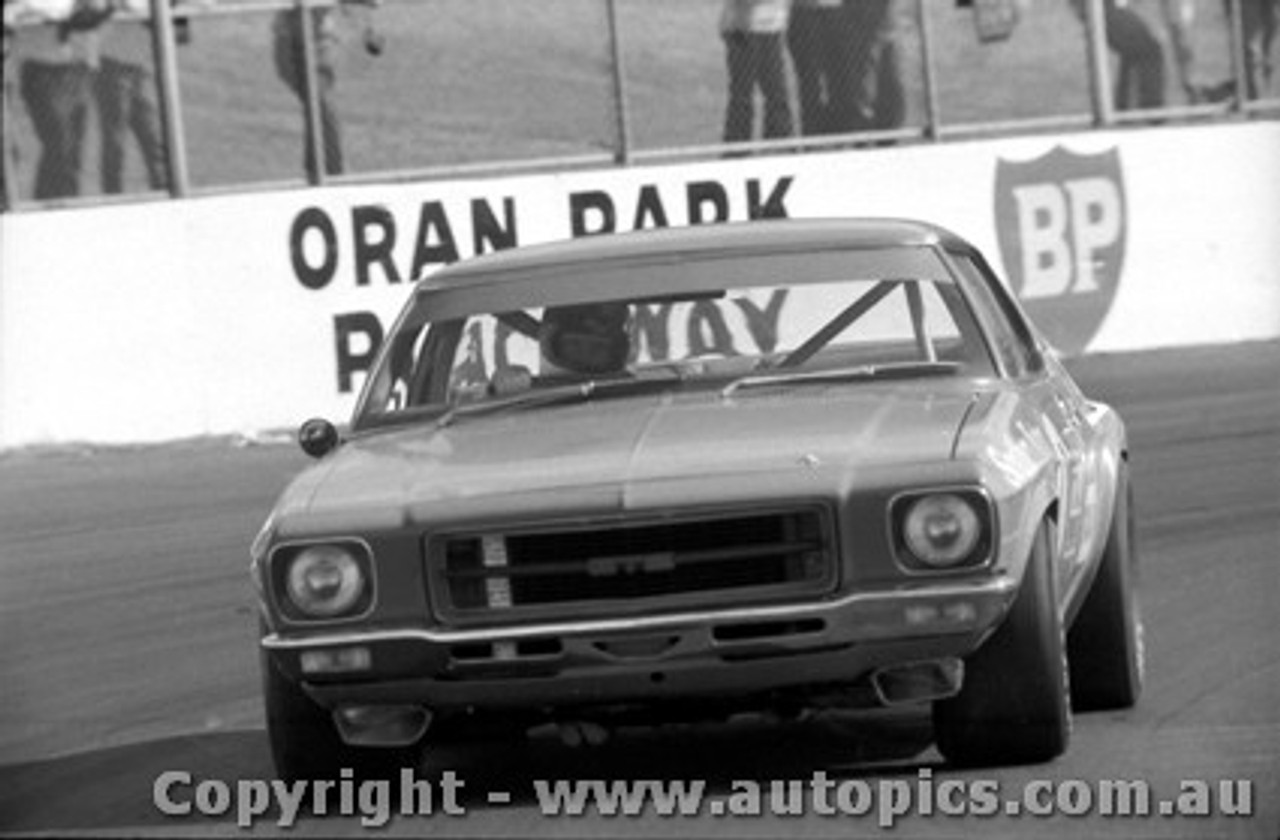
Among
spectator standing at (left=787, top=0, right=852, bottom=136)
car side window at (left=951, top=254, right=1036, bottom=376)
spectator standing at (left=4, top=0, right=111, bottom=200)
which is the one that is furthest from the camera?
spectator standing at (left=787, top=0, right=852, bottom=136)

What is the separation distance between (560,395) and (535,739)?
85 cm

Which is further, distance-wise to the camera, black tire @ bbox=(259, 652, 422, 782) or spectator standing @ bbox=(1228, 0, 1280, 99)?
spectator standing @ bbox=(1228, 0, 1280, 99)

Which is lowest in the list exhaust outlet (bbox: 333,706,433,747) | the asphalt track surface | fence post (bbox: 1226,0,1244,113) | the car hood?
the asphalt track surface

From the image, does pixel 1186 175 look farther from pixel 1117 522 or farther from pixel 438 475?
pixel 438 475

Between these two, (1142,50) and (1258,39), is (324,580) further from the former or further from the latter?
(1258,39)

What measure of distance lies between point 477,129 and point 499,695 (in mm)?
14369

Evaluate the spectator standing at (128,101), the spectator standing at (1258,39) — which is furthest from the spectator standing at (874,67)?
the spectator standing at (128,101)

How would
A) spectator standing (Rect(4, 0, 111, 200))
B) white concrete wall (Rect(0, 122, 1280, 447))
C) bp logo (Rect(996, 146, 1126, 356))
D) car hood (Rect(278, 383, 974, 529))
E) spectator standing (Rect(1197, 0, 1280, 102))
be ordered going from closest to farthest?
car hood (Rect(278, 383, 974, 529)), white concrete wall (Rect(0, 122, 1280, 447)), spectator standing (Rect(4, 0, 111, 200)), bp logo (Rect(996, 146, 1126, 356)), spectator standing (Rect(1197, 0, 1280, 102))

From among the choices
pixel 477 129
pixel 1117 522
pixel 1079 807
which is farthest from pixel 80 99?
pixel 1079 807

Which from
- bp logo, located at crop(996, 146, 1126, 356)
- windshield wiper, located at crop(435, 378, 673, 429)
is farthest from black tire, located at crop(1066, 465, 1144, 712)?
bp logo, located at crop(996, 146, 1126, 356)

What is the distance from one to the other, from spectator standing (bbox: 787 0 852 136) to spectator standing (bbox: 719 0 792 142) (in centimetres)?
8

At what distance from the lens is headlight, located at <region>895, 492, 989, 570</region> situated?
287 inches

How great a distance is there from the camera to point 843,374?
329 inches

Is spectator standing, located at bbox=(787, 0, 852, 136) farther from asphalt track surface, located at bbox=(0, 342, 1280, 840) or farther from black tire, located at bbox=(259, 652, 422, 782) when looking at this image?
black tire, located at bbox=(259, 652, 422, 782)
